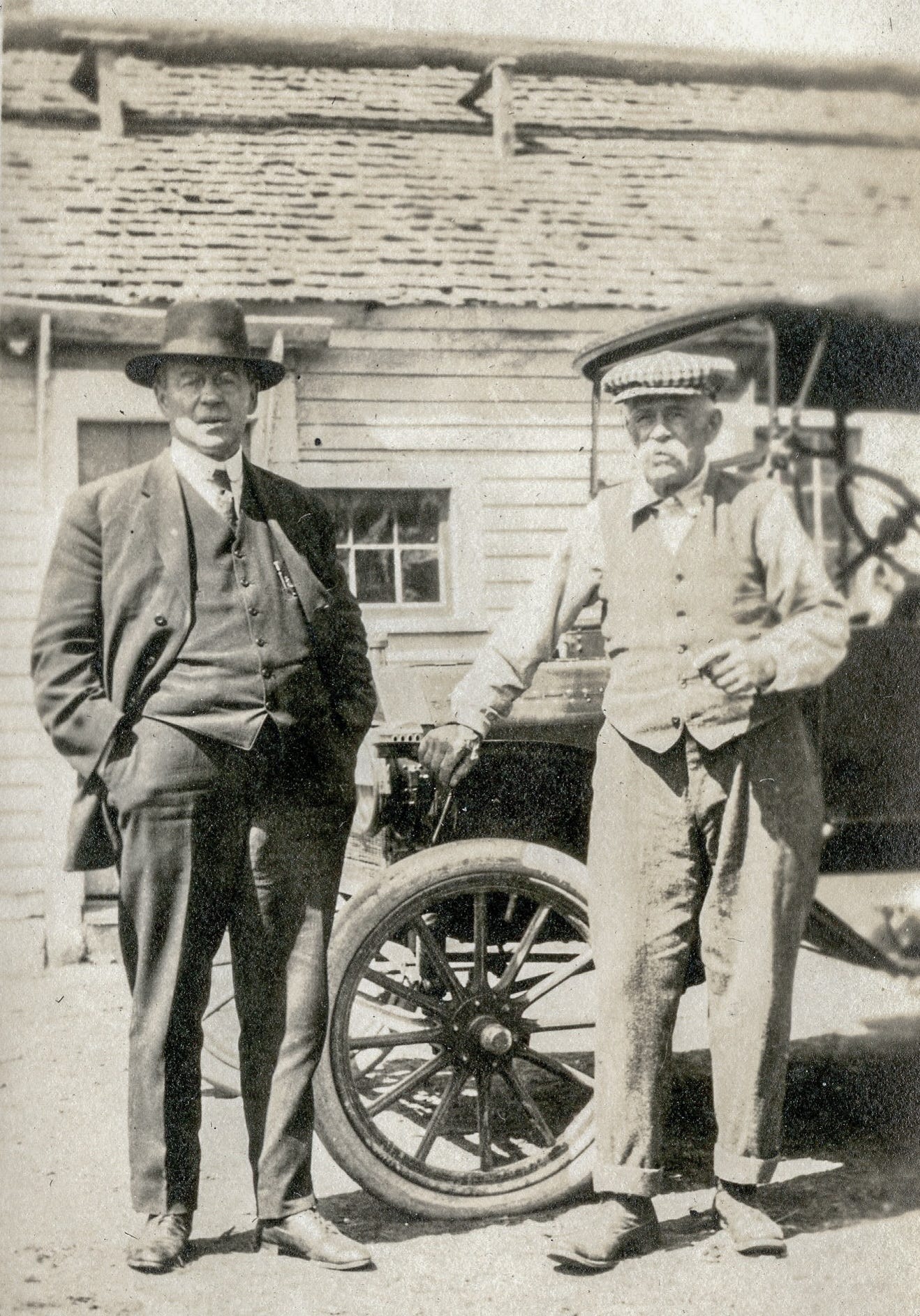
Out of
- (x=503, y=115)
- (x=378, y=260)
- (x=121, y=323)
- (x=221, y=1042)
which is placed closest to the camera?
(x=221, y=1042)

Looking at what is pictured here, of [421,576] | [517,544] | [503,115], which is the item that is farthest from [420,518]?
[503,115]

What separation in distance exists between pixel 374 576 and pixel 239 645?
3457 millimetres

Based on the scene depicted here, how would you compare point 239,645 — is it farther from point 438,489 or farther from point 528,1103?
point 438,489

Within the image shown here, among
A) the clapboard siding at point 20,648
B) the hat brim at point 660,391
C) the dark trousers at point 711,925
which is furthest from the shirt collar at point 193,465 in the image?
the clapboard siding at point 20,648

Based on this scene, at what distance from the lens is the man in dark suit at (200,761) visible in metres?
2.55

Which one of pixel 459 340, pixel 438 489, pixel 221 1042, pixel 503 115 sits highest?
pixel 503 115

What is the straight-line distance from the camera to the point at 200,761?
2562 mm

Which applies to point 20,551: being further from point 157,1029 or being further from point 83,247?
point 157,1029

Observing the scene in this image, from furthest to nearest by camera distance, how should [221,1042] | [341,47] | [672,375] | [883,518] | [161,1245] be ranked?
[341,47] → [883,518] → [221,1042] → [672,375] → [161,1245]

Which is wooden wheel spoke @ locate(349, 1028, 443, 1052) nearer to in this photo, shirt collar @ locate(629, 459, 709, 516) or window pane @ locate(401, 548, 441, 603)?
shirt collar @ locate(629, 459, 709, 516)

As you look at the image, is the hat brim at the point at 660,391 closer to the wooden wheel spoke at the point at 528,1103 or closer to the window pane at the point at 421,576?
the wooden wheel spoke at the point at 528,1103

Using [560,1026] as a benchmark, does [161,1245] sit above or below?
below

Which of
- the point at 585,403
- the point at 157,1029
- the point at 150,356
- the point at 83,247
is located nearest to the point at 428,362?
the point at 585,403

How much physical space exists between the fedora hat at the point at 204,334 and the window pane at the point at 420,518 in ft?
11.0
